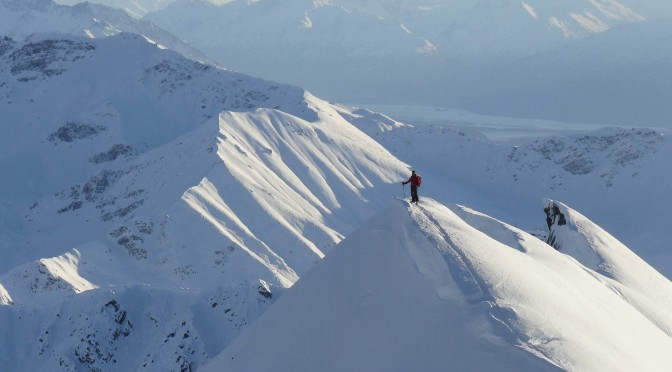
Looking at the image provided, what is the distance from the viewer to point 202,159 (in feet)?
603

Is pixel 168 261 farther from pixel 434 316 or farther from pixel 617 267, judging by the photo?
pixel 434 316

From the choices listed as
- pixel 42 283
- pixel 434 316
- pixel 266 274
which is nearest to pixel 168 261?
pixel 266 274

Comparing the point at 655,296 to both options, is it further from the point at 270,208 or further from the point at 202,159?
the point at 202,159

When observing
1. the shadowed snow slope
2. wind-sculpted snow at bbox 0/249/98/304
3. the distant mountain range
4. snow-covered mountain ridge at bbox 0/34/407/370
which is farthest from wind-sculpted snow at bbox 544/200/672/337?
wind-sculpted snow at bbox 0/249/98/304

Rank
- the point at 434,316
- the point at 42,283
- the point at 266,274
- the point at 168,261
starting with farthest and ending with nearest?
the point at 168,261 < the point at 266,274 < the point at 42,283 < the point at 434,316

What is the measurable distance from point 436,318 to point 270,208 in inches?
5425

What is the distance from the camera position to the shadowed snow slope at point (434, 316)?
36.3m

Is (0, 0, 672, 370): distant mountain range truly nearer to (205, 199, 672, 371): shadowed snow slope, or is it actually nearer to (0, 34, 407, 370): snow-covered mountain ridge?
(205, 199, 672, 371): shadowed snow slope

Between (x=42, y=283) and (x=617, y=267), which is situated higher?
(x=617, y=267)

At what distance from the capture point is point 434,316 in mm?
37969

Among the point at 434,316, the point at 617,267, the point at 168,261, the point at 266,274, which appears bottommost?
the point at 168,261

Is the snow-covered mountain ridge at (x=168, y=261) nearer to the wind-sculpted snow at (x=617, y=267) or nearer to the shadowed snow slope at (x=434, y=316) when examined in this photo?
the wind-sculpted snow at (x=617, y=267)

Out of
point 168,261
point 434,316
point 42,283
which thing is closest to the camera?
point 434,316

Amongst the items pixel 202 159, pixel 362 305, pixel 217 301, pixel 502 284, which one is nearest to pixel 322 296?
pixel 362 305
